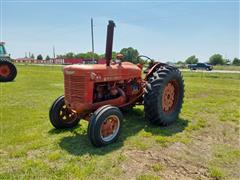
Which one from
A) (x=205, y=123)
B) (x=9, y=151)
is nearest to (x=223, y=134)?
(x=205, y=123)

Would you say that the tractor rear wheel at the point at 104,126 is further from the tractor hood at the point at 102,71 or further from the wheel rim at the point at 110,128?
the tractor hood at the point at 102,71

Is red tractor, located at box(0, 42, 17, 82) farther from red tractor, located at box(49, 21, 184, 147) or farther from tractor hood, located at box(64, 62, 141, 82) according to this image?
tractor hood, located at box(64, 62, 141, 82)

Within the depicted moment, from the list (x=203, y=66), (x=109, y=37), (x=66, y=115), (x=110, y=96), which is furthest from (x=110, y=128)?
(x=203, y=66)

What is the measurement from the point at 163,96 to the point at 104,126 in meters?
1.87

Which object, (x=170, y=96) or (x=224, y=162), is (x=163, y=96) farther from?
(x=224, y=162)

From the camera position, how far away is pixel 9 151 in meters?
4.06

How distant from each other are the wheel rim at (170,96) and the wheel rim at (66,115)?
2.03 metres

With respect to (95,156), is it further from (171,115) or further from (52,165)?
(171,115)

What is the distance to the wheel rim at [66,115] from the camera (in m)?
5.11

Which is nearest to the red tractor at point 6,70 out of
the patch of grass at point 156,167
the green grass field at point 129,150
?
the green grass field at point 129,150

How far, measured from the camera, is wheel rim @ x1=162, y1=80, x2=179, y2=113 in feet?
18.4

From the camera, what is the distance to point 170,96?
19.1 feet

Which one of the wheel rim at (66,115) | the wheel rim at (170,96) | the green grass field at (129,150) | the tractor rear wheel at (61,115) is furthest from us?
the wheel rim at (170,96)

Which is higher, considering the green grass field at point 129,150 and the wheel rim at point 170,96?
the wheel rim at point 170,96
